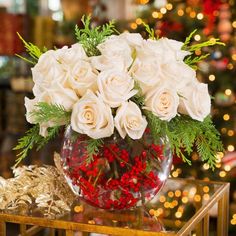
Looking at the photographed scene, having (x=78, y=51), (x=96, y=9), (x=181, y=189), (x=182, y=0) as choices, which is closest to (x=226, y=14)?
(x=182, y=0)

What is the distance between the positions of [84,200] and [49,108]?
0.24 m

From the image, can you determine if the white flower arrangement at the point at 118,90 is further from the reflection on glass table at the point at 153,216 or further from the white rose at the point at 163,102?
the reflection on glass table at the point at 153,216

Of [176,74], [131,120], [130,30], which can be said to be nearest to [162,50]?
[176,74]

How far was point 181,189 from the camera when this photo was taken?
63.9 inches

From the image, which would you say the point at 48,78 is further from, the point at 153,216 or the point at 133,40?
the point at 153,216

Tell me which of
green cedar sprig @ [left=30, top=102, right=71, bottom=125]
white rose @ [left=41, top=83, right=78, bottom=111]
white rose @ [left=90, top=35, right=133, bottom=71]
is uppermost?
white rose @ [left=90, top=35, right=133, bottom=71]

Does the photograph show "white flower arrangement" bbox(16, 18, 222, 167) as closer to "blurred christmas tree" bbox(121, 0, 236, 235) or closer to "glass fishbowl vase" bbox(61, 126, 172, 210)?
"glass fishbowl vase" bbox(61, 126, 172, 210)

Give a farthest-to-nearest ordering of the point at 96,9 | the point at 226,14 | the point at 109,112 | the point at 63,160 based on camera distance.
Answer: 1. the point at 96,9
2. the point at 226,14
3. the point at 63,160
4. the point at 109,112

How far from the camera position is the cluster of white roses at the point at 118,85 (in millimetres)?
1265

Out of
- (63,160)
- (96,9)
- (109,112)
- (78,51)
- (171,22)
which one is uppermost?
(96,9)

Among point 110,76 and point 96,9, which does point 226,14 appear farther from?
point 96,9

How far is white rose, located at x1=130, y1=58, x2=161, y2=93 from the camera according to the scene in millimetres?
1286

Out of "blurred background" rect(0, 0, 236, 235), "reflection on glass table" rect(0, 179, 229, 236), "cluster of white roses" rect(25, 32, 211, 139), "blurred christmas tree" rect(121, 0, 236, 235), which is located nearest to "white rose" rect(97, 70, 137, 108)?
A: "cluster of white roses" rect(25, 32, 211, 139)

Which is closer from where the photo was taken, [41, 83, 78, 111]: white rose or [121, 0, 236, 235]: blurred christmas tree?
[41, 83, 78, 111]: white rose
